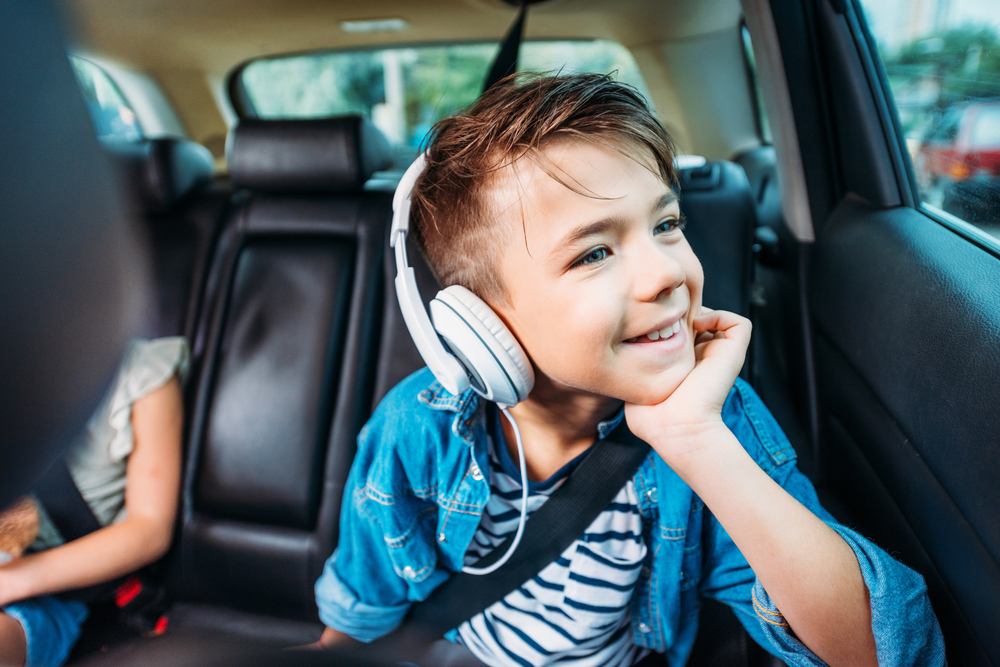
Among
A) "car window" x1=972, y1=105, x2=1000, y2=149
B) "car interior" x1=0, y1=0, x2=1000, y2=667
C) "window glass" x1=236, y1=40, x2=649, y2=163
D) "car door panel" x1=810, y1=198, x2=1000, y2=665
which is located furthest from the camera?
"window glass" x1=236, y1=40, x2=649, y2=163

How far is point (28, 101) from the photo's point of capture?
18 centimetres

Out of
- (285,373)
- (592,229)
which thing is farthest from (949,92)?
(285,373)

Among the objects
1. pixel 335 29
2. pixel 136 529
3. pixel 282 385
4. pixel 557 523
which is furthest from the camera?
pixel 335 29

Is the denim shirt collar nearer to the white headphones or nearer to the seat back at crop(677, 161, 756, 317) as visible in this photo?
the white headphones

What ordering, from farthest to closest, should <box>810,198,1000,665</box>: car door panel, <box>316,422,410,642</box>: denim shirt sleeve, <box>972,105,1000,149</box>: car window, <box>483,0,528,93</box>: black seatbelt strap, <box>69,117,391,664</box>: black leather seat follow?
<box>483,0,528,93</box>: black seatbelt strap
<box>69,117,391,664</box>: black leather seat
<box>316,422,410,642</box>: denim shirt sleeve
<box>972,105,1000,149</box>: car window
<box>810,198,1000,665</box>: car door panel

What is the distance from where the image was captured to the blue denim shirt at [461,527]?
2.23 feet

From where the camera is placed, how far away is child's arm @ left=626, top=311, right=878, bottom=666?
55 centimetres

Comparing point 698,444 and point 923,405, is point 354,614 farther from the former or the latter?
point 923,405

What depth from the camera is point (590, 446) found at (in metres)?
0.82

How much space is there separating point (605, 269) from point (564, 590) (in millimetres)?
486

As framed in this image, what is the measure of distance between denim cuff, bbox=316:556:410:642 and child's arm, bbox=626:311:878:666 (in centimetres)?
55

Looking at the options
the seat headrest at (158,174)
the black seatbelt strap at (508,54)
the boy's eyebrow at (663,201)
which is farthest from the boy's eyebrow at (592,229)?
the seat headrest at (158,174)

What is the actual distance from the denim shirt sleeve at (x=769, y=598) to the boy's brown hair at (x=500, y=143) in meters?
0.31

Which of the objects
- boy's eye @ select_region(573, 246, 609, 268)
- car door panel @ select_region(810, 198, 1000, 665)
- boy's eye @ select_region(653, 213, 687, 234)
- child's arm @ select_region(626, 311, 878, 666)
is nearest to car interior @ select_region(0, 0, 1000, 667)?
car door panel @ select_region(810, 198, 1000, 665)
